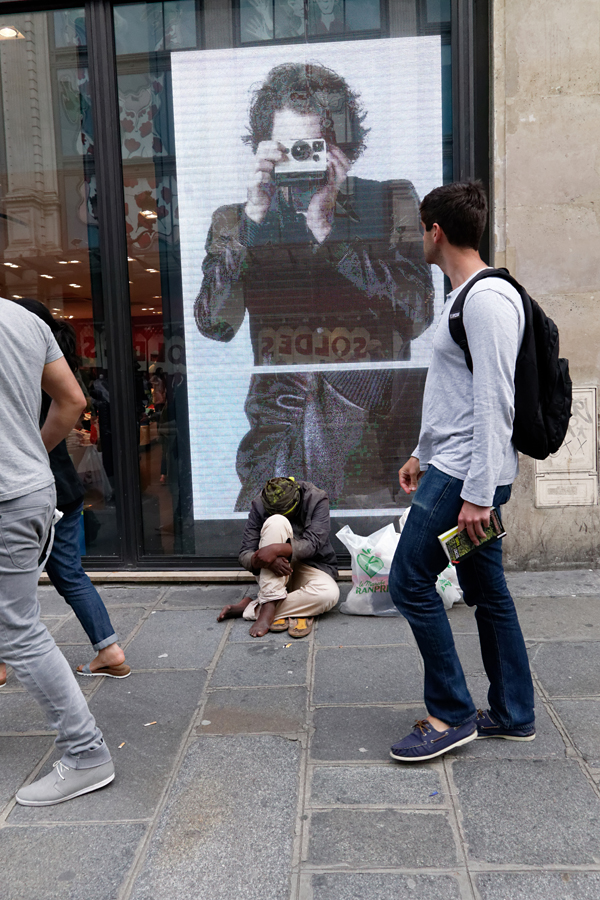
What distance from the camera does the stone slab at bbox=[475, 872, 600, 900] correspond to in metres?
1.91

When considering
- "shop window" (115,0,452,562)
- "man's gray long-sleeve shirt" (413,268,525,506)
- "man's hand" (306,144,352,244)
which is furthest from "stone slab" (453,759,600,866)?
"man's hand" (306,144,352,244)

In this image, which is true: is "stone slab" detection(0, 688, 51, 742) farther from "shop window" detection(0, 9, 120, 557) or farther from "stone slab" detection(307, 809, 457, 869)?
"shop window" detection(0, 9, 120, 557)

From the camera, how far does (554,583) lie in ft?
15.3

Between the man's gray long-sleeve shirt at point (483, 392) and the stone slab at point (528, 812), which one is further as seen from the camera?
the man's gray long-sleeve shirt at point (483, 392)

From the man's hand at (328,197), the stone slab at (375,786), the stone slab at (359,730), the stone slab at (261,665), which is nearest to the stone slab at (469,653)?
the stone slab at (359,730)

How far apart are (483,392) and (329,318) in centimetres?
280

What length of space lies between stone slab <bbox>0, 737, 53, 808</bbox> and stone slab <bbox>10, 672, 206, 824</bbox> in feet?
0.29

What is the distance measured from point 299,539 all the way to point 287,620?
48 cm

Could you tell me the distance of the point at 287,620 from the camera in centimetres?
410

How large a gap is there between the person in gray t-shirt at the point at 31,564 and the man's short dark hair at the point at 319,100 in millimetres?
3109

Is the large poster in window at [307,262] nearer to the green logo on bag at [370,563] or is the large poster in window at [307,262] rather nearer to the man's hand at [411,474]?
the green logo on bag at [370,563]

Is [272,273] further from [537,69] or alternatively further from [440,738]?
[440,738]

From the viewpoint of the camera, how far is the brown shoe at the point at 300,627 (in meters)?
3.94

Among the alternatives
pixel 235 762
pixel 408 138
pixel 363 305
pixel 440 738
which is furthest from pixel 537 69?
pixel 235 762
